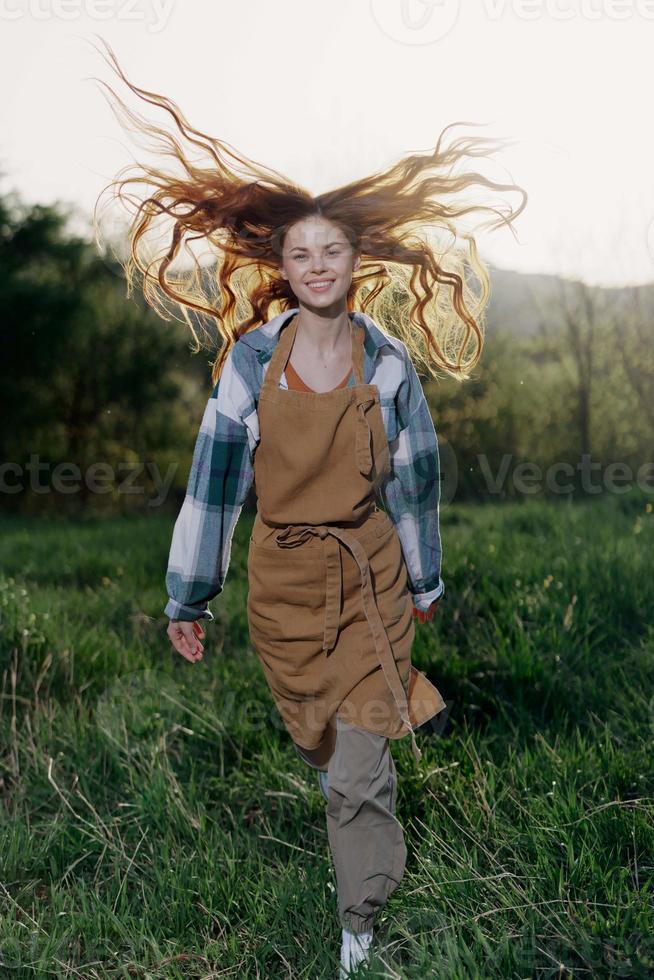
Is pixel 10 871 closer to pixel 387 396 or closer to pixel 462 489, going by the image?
pixel 387 396

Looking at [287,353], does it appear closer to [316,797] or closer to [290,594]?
[290,594]

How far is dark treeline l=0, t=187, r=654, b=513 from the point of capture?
7.92 meters

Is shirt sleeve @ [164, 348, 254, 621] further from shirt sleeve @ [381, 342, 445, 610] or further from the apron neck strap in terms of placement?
shirt sleeve @ [381, 342, 445, 610]

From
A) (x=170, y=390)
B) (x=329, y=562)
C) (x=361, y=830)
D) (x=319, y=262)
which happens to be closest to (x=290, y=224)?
(x=319, y=262)

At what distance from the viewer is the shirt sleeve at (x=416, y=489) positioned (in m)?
2.40

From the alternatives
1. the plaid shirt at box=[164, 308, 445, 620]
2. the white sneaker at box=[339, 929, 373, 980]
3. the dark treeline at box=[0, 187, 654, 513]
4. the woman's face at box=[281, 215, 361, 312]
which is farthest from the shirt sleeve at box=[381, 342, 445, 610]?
the dark treeline at box=[0, 187, 654, 513]

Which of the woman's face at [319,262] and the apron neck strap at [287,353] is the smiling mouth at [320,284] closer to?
the woman's face at [319,262]

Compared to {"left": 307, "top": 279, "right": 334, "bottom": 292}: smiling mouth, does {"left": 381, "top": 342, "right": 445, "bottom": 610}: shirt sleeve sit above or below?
below

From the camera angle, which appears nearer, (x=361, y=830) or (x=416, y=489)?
(x=361, y=830)

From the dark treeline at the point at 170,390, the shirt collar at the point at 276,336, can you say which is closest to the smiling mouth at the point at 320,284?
the shirt collar at the point at 276,336

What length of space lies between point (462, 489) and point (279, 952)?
18.9ft

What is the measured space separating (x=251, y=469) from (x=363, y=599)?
46cm

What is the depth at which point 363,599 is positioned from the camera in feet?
7.38

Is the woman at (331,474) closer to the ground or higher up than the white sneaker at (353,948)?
higher up
